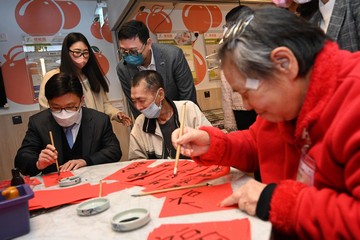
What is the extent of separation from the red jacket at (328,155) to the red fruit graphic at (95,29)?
3.22m

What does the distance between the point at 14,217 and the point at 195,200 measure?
498 mm

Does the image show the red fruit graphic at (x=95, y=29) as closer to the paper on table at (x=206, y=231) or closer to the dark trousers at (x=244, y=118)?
the dark trousers at (x=244, y=118)

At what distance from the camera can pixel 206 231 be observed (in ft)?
2.15

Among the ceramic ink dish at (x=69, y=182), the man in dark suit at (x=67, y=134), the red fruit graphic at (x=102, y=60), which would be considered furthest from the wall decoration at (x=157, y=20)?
the ceramic ink dish at (x=69, y=182)

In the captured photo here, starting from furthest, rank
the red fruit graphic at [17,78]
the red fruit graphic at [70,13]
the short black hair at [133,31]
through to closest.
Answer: the red fruit graphic at [70,13] → the red fruit graphic at [17,78] → the short black hair at [133,31]

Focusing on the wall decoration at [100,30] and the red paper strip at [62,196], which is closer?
the red paper strip at [62,196]

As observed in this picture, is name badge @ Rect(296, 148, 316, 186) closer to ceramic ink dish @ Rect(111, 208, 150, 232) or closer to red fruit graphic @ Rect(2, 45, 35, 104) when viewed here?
ceramic ink dish @ Rect(111, 208, 150, 232)

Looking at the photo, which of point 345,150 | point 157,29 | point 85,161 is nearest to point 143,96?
point 85,161

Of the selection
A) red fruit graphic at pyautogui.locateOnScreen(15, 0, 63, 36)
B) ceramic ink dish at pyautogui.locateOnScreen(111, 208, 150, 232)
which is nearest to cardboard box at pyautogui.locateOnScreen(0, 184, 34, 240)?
ceramic ink dish at pyautogui.locateOnScreen(111, 208, 150, 232)

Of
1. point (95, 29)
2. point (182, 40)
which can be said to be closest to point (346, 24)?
point (182, 40)

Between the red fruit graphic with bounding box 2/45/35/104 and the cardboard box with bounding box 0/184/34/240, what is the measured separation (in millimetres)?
2825

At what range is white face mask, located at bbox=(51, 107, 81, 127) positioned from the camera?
5.39 feet

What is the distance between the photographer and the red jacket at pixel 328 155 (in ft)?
1.76

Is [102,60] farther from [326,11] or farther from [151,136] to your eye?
[326,11]
